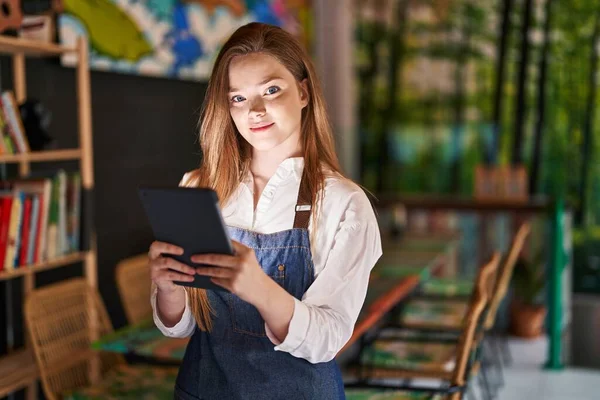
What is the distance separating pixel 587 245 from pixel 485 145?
3.63 ft

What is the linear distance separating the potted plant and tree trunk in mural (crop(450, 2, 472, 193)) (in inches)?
43.7

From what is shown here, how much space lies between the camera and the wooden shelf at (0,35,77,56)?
2.85 metres

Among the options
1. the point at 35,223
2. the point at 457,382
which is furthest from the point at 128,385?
the point at 457,382

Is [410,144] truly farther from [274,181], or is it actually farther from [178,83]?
[274,181]

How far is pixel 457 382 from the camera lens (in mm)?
2703

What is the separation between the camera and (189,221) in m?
1.27

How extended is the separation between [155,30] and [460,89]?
2.91m

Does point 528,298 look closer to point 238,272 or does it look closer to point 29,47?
point 29,47

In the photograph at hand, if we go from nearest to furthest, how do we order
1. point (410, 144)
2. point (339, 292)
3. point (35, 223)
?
point (339, 292), point (35, 223), point (410, 144)

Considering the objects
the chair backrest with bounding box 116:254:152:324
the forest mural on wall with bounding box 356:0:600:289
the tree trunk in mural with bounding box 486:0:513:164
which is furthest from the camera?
the tree trunk in mural with bounding box 486:0:513:164

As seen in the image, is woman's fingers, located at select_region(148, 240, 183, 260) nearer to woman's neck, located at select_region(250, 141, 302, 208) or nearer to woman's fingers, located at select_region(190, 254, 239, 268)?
woman's fingers, located at select_region(190, 254, 239, 268)

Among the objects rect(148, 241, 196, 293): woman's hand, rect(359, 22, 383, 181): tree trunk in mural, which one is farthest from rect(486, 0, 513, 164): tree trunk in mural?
rect(148, 241, 196, 293): woman's hand

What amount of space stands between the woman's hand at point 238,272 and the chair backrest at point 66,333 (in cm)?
184

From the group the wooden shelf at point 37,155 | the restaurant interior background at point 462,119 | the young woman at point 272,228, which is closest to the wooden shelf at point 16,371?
the wooden shelf at point 37,155
